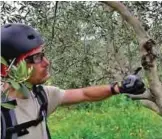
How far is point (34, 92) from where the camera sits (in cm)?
263

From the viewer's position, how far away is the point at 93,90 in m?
2.90

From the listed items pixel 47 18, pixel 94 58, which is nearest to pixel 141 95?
pixel 47 18

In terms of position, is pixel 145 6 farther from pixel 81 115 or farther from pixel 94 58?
pixel 81 115

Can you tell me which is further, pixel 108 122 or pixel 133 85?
pixel 108 122

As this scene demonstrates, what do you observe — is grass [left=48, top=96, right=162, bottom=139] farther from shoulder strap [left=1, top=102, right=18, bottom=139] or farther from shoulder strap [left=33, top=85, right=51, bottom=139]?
shoulder strap [left=1, top=102, right=18, bottom=139]

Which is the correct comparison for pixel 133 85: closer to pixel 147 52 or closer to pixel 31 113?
pixel 147 52

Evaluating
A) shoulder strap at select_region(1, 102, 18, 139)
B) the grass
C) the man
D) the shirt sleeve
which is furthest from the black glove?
the grass

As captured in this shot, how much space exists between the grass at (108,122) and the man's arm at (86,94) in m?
3.62

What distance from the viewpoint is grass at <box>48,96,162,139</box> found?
7.27m

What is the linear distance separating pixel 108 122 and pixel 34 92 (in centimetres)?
579

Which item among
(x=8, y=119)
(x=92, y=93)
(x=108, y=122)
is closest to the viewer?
(x=8, y=119)

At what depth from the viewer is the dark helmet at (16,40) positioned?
106 inches

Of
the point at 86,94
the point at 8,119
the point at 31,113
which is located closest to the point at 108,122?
the point at 86,94

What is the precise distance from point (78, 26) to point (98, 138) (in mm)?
2735
